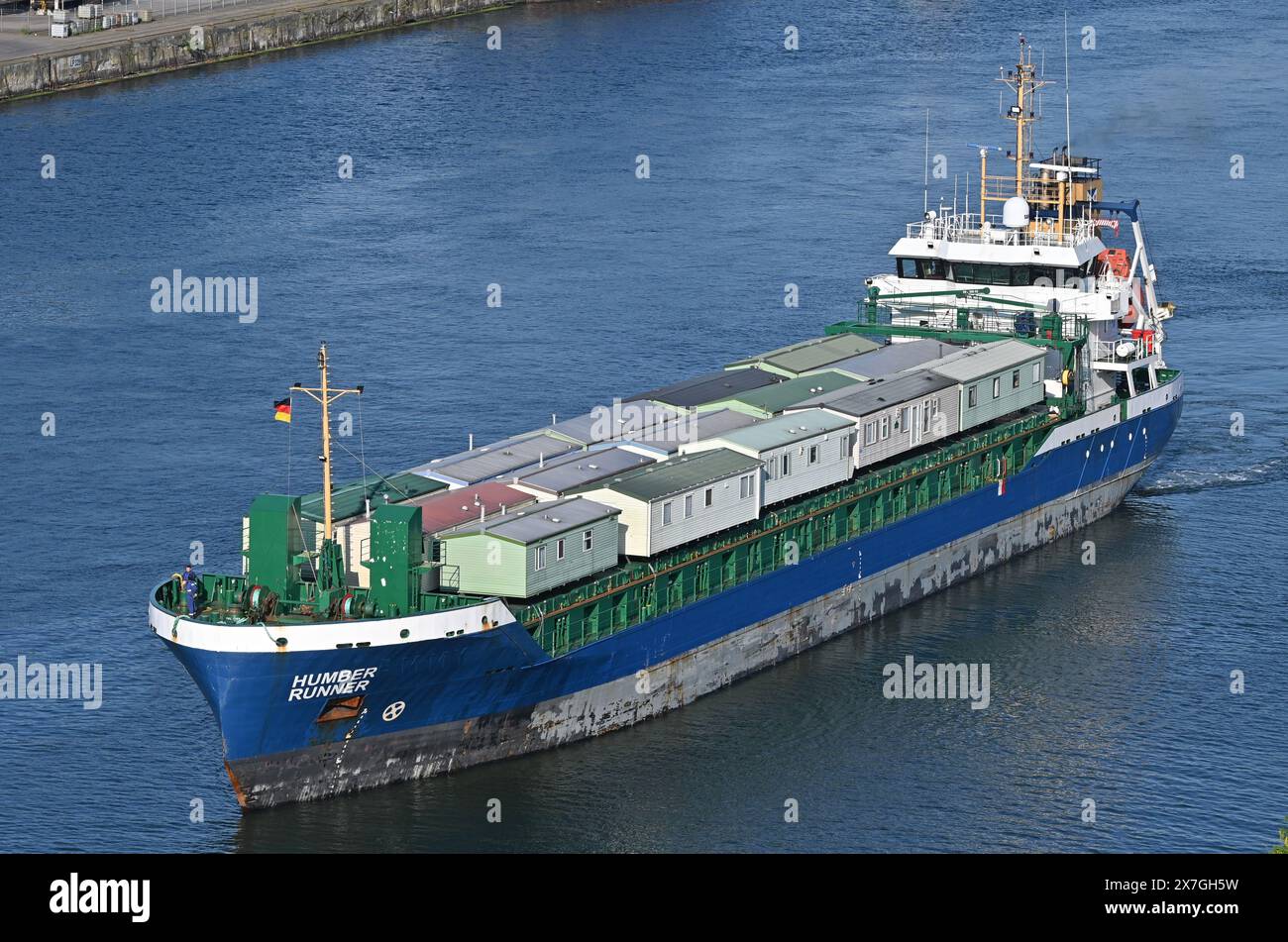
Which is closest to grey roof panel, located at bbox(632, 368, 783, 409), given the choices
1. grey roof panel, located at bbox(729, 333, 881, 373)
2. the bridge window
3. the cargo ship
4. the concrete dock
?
the cargo ship

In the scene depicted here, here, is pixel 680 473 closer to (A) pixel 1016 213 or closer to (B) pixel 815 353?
(B) pixel 815 353

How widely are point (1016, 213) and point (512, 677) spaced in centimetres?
3946

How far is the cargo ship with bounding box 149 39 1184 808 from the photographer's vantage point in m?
65.0

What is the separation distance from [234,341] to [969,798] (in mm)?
56629

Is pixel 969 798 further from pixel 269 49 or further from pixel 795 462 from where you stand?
pixel 269 49

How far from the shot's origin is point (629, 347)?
113500 millimetres

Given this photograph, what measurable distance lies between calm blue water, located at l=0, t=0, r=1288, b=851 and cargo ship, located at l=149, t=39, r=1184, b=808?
1.69 metres

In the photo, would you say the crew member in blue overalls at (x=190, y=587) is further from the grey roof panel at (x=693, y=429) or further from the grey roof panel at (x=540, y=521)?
the grey roof panel at (x=693, y=429)

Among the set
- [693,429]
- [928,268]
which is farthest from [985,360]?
[693,429]

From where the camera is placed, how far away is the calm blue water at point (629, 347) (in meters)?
68.2

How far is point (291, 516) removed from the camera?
217ft

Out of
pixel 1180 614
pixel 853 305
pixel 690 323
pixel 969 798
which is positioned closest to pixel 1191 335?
pixel 853 305

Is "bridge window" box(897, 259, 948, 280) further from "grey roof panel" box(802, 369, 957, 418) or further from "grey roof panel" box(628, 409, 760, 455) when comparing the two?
"grey roof panel" box(628, 409, 760, 455)

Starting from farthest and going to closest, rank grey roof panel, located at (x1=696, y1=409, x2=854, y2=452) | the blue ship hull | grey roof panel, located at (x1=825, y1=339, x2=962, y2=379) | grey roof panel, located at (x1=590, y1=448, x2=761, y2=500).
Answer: grey roof panel, located at (x1=825, y1=339, x2=962, y2=379) → grey roof panel, located at (x1=696, y1=409, x2=854, y2=452) → grey roof panel, located at (x1=590, y1=448, x2=761, y2=500) → the blue ship hull
